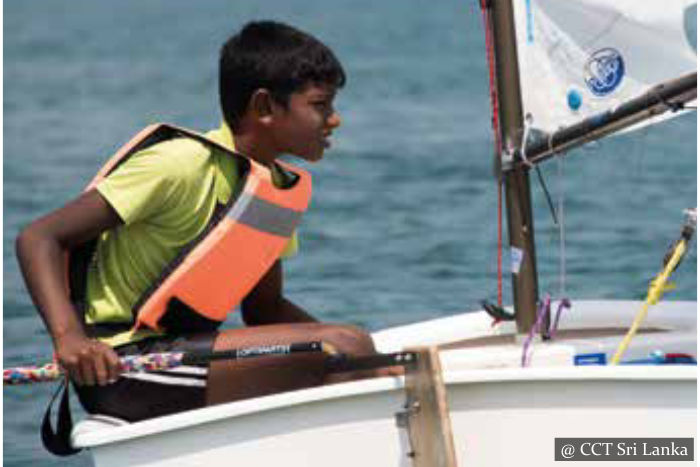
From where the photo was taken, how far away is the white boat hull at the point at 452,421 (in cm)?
430

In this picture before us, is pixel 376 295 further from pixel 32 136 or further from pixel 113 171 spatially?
pixel 32 136

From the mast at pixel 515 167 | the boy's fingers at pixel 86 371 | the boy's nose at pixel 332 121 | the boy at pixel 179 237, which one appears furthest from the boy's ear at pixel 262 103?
the mast at pixel 515 167

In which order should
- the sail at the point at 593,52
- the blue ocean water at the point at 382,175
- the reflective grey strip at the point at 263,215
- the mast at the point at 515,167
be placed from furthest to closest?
the blue ocean water at the point at 382,175 < the mast at the point at 515,167 < the sail at the point at 593,52 < the reflective grey strip at the point at 263,215

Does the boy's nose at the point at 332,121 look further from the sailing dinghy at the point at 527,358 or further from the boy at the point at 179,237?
the sailing dinghy at the point at 527,358

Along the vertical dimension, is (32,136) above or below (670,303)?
above

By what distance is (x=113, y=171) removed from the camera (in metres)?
4.51

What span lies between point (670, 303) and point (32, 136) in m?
10.5

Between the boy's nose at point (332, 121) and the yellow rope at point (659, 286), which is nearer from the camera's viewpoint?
the boy's nose at point (332, 121)

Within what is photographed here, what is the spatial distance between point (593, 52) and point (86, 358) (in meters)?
1.50

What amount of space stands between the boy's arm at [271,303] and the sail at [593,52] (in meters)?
0.73

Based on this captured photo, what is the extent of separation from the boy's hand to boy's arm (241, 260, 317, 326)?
635 millimetres

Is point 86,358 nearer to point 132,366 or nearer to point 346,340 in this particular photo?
point 132,366

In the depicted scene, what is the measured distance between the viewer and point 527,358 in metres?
5.07

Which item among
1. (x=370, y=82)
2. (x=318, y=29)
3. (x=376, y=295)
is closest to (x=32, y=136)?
(x=370, y=82)
